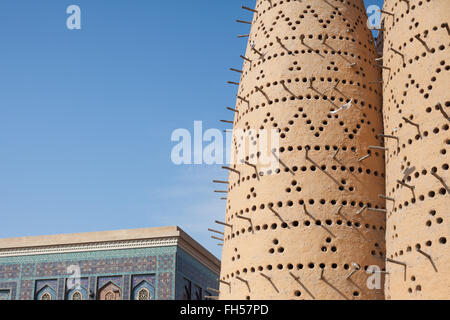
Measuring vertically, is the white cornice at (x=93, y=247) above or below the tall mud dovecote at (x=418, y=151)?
above

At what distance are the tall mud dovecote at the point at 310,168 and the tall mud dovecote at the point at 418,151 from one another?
56 centimetres

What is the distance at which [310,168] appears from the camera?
1209 centimetres

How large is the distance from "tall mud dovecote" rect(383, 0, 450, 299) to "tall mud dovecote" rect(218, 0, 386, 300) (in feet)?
1.84

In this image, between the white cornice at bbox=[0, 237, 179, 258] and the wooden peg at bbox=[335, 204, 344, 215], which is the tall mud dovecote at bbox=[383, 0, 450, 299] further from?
the white cornice at bbox=[0, 237, 179, 258]

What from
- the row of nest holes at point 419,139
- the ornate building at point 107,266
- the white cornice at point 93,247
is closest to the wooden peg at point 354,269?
the row of nest holes at point 419,139

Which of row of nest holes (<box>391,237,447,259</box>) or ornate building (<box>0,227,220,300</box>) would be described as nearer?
row of nest holes (<box>391,237,447,259</box>)

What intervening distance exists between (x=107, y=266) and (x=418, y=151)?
15.8 metres

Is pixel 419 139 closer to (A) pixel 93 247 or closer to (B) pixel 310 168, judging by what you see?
(B) pixel 310 168

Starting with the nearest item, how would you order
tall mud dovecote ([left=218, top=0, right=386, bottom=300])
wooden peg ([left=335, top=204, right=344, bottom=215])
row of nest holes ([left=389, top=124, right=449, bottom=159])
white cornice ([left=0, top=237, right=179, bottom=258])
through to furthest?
1. row of nest holes ([left=389, top=124, right=449, bottom=159])
2. tall mud dovecote ([left=218, top=0, right=386, bottom=300])
3. wooden peg ([left=335, top=204, right=344, bottom=215])
4. white cornice ([left=0, top=237, right=179, bottom=258])

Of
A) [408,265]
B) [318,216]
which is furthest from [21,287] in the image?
[408,265]

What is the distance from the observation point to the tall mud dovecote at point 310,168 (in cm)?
1131

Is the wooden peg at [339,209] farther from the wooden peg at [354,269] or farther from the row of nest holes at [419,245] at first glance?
the row of nest holes at [419,245]

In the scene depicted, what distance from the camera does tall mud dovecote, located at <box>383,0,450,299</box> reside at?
32.1 feet

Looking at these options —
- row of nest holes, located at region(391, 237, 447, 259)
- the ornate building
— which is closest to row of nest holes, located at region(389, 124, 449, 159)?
row of nest holes, located at region(391, 237, 447, 259)
